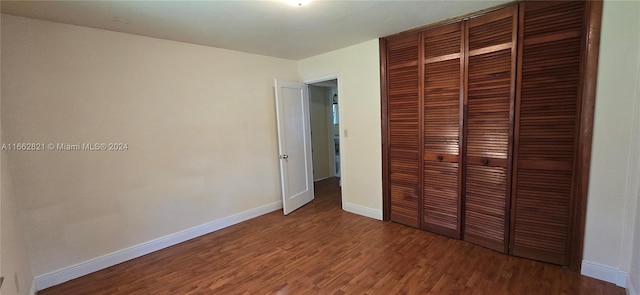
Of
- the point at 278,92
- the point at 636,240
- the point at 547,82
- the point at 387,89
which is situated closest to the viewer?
the point at 636,240

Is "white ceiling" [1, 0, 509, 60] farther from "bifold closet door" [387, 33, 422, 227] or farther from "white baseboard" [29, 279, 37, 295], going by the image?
"white baseboard" [29, 279, 37, 295]

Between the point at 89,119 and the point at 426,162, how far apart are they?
3.38 m

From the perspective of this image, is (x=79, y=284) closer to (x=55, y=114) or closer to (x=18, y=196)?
(x=18, y=196)

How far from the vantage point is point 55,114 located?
7.33 ft

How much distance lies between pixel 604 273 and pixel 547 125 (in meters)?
1.21

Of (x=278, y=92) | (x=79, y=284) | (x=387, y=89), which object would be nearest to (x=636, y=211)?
(x=387, y=89)

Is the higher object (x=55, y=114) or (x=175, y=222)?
(x=55, y=114)

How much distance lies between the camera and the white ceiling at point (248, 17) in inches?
78.6

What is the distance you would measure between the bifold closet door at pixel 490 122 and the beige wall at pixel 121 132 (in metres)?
2.63

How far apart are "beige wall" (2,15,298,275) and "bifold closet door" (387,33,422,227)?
1826 mm

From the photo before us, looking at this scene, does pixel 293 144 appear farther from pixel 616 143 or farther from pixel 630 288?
pixel 630 288

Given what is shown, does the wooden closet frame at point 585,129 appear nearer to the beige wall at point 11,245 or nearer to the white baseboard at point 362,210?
the white baseboard at point 362,210

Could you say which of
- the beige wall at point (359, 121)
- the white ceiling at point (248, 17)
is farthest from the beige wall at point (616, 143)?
the beige wall at point (359, 121)

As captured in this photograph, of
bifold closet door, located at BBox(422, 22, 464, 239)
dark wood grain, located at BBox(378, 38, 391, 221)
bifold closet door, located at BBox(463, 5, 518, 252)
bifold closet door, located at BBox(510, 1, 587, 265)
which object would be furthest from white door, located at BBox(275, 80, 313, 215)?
bifold closet door, located at BBox(510, 1, 587, 265)
